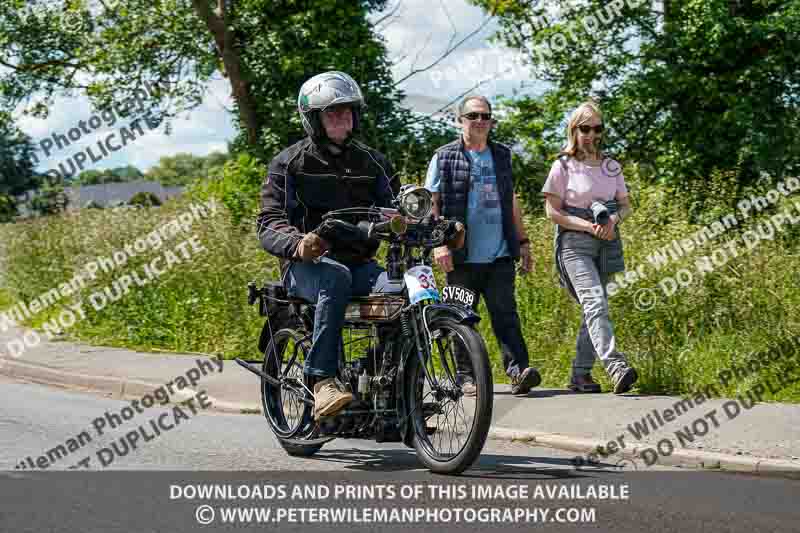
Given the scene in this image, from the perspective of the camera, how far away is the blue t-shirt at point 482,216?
30.6 ft

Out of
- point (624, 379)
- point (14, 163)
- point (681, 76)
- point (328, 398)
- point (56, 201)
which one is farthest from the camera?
point (14, 163)

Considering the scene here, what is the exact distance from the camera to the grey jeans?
29.0ft

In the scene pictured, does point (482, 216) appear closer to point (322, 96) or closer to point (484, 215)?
point (484, 215)

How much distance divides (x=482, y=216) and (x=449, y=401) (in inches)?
125

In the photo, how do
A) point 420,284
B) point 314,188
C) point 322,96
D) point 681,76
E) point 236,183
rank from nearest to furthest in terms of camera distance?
point 420,284
point 322,96
point 314,188
point 681,76
point 236,183

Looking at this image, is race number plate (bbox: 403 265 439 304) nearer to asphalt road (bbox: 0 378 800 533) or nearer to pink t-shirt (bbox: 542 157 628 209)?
asphalt road (bbox: 0 378 800 533)

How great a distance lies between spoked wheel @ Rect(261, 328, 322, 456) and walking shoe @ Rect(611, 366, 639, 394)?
2.44m

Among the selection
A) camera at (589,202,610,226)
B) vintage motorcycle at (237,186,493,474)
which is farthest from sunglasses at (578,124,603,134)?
vintage motorcycle at (237,186,493,474)

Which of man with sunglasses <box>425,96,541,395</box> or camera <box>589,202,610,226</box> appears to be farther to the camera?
man with sunglasses <box>425,96,541,395</box>

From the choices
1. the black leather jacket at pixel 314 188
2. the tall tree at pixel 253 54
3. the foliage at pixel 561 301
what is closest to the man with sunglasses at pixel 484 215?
the foliage at pixel 561 301

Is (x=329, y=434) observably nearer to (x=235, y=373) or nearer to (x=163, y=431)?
(x=163, y=431)

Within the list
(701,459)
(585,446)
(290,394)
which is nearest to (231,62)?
(290,394)

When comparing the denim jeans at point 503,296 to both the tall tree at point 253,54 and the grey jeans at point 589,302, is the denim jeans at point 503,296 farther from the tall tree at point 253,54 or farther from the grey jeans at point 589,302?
the tall tree at point 253,54

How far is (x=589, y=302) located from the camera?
29.7 ft
